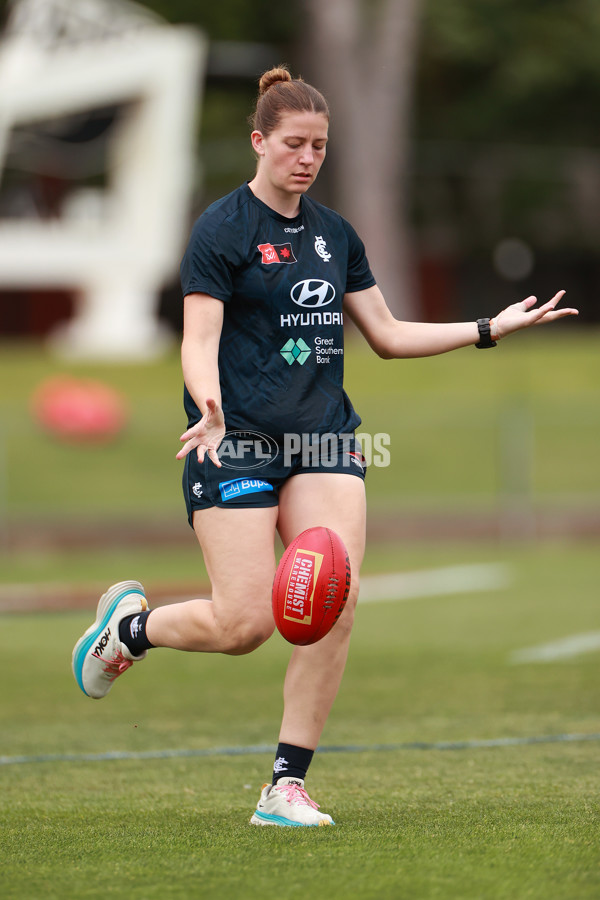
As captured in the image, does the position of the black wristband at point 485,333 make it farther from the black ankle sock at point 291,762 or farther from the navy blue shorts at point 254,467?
the black ankle sock at point 291,762

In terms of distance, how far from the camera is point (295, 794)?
478cm

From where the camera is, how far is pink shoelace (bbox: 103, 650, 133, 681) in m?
5.28

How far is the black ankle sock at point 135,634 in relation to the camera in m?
5.18

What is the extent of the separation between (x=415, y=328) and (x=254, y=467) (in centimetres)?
88

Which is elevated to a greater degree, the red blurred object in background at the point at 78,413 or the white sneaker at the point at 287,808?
the red blurred object in background at the point at 78,413

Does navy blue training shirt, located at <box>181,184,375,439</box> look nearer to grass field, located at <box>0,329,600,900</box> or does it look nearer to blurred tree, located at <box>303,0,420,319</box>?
grass field, located at <box>0,329,600,900</box>

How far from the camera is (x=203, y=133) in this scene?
3619cm

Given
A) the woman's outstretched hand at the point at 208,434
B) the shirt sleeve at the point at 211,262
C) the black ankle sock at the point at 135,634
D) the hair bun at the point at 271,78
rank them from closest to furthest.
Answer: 1. the woman's outstretched hand at the point at 208,434
2. the shirt sleeve at the point at 211,262
3. the hair bun at the point at 271,78
4. the black ankle sock at the point at 135,634

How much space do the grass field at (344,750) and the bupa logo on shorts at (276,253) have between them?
1.90 metres

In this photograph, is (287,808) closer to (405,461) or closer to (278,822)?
(278,822)

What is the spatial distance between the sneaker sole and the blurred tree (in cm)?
2305

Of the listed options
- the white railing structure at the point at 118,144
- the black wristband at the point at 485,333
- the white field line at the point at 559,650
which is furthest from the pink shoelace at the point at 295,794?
the white railing structure at the point at 118,144

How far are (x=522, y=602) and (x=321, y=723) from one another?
7.06 metres

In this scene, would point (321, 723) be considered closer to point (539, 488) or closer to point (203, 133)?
point (539, 488)
